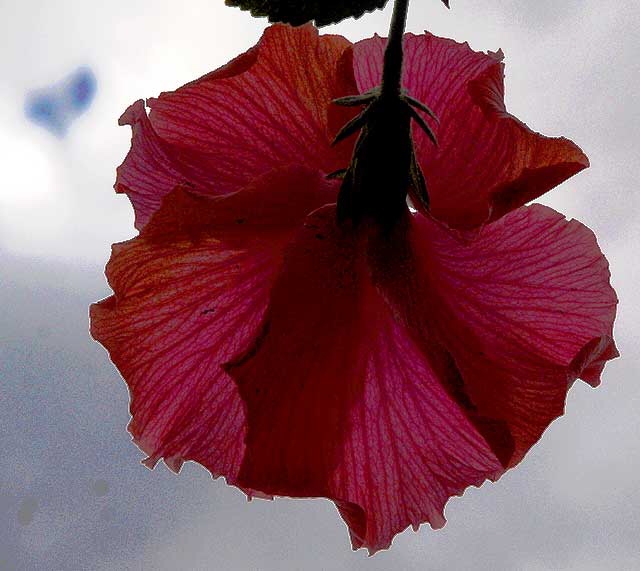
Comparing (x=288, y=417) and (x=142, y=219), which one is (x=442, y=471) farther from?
(x=142, y=219)

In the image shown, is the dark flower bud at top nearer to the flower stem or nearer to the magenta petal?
the flower stem

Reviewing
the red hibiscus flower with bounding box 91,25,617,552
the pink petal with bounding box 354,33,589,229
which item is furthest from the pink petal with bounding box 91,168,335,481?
the pink petal with bounding box 354,33,589,229

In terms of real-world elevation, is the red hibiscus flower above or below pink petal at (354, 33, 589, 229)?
below

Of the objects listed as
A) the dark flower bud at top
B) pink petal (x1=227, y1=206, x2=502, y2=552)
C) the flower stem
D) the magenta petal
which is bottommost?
pink petal (x1=227, y1=206, x2=502, y2=552)

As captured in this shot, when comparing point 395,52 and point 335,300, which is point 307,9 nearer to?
point 395,52

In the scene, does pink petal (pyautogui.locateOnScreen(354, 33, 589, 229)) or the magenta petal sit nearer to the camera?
pink petal (pyautogui.locateOnScreen(354, 33, 589, 229))

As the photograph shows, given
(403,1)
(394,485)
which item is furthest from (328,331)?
(403,1)
